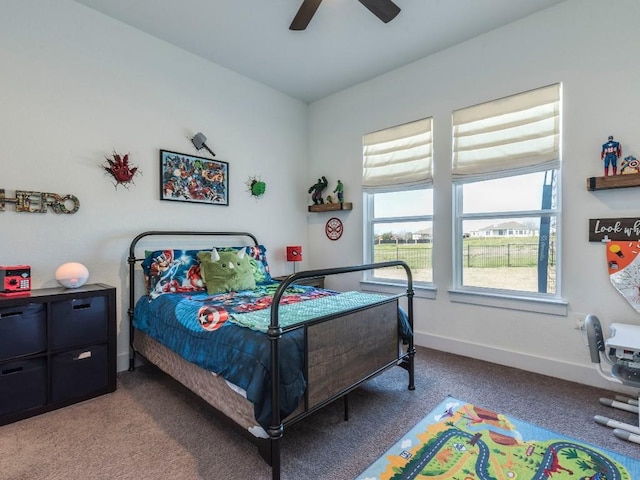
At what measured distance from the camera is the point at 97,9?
2697 millimetres

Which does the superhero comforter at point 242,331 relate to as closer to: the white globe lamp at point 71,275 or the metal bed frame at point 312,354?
the metal bed frame at point 312,354

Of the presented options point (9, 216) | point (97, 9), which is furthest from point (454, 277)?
point (97, 9)

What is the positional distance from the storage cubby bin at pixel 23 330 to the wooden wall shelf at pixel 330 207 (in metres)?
2.93

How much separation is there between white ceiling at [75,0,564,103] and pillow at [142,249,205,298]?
→ 6.63ft

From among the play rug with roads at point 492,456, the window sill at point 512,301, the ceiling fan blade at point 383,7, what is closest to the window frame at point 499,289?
the window sill at point 512,301

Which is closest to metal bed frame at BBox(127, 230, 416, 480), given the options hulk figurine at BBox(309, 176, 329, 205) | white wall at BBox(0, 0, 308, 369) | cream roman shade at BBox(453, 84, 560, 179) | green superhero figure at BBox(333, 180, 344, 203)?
white wall at BBox(0, 0, 308, 369)

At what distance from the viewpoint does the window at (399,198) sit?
346cm

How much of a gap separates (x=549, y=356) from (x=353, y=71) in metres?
3.38

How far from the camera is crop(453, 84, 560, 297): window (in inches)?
107

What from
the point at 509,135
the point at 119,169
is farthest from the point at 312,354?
the point at 509,135

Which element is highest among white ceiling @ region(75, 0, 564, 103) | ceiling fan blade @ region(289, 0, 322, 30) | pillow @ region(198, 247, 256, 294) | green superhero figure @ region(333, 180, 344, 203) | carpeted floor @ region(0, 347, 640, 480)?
white ceiling @ region(75, 0, 564, 103)

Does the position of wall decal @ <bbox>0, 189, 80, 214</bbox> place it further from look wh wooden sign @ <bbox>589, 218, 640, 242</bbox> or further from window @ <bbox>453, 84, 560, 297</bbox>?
look wh wooden sign @ <bbox>589, 218, 640, 242</bbox>

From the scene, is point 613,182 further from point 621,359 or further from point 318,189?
point 318,189

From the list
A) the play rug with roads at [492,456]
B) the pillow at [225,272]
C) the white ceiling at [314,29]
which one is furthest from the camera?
the pillow at [225,272]
